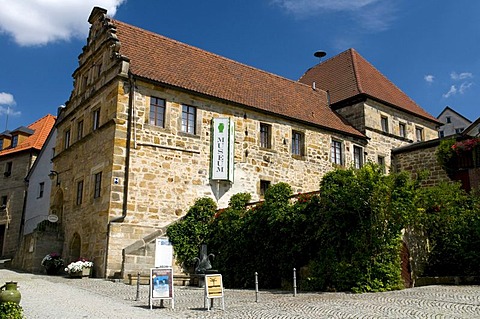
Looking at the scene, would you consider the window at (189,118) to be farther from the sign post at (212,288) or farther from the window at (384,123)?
the window at (384,123)

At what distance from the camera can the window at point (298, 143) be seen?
25062 millimetres

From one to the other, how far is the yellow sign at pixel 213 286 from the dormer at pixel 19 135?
3090 cm

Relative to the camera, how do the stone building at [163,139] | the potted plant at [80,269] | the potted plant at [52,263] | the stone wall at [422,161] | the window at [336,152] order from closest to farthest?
the potted plant at [80,269] < the stone building at [163,139] < the potted plant at [52,263] < the stone wall at [422,161] < the window at [336,152]

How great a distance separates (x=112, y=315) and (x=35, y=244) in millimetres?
14184

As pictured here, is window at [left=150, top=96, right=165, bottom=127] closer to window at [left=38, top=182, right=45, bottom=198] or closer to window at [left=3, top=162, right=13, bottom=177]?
window at [left=38, top=182, right=45, bottom=198]

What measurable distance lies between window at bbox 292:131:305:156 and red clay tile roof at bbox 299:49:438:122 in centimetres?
514

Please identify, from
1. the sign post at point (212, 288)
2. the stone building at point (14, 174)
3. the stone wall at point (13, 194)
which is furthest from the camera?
the stone building at point (14, 174)

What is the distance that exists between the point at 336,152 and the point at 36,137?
74.3ft

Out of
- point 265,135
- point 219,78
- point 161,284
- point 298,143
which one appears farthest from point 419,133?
point 161,284

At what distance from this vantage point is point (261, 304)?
1157 centimetres

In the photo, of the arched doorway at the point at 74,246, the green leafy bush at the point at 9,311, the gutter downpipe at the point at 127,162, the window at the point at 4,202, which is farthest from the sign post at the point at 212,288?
the window at the point at 4,202

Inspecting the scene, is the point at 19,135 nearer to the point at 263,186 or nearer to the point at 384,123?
the point at 263,186

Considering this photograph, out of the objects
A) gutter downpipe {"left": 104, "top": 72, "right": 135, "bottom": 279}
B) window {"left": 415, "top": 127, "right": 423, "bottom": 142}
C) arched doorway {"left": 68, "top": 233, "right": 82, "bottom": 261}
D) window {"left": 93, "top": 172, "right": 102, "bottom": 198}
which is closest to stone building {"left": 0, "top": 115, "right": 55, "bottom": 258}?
arched doorway {"left": 68, "top": 233, "right": 82, "bottom": 261}

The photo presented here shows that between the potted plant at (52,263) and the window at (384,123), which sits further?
the window at (384,123)
